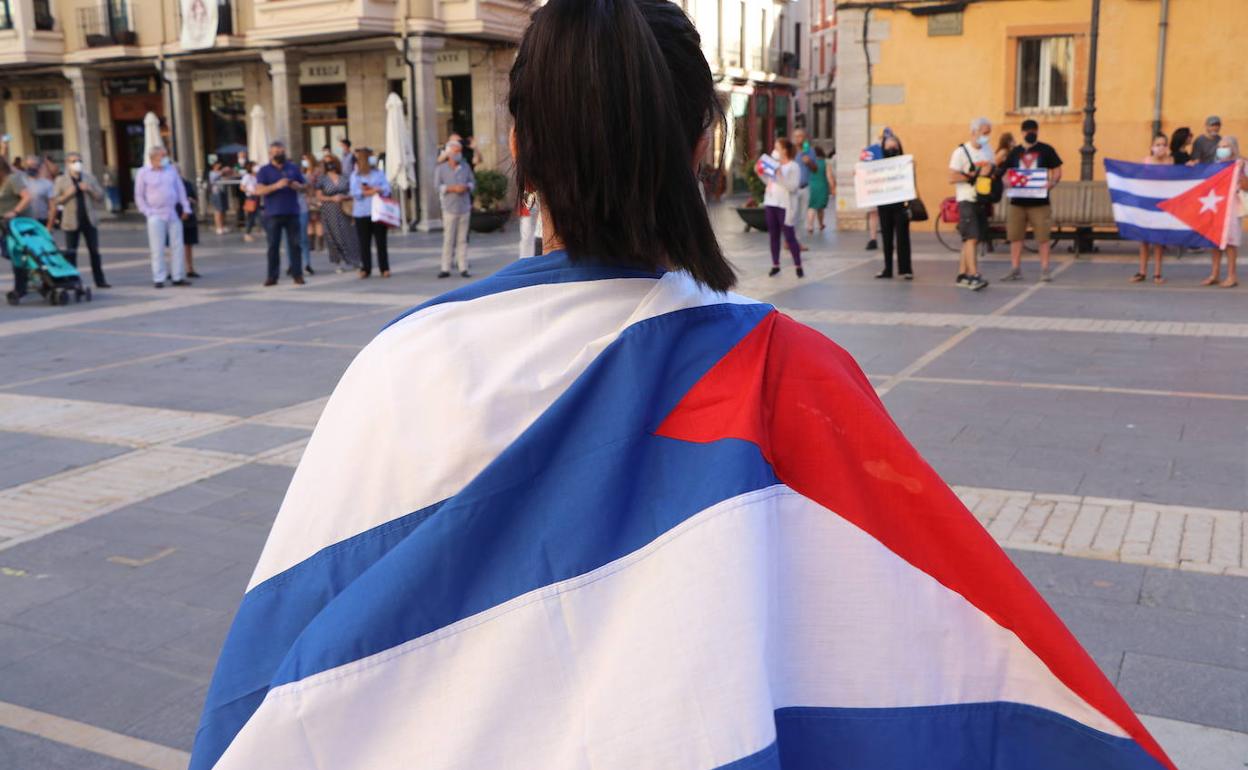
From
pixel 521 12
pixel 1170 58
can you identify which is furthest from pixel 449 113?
pixel 521 12

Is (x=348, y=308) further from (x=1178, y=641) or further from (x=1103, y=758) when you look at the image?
(x=1103, y=758)

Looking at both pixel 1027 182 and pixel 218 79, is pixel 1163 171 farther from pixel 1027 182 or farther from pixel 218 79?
pixel 218 79

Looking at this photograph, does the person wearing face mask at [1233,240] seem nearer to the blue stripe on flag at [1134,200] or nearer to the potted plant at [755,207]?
the blue stripe on flag at [1134,200]

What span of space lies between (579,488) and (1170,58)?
19.6 metres

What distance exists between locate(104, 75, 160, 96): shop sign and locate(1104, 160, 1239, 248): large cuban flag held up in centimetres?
2709

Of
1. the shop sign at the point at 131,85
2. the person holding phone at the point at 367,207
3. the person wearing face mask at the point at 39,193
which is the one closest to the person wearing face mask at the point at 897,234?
the person holding phone at the point at 367,207

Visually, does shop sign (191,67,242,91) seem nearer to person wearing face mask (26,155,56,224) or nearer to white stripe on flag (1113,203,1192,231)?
person wearing face mask (26,155,56,224)

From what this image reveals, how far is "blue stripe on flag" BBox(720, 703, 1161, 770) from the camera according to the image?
4.50 ft

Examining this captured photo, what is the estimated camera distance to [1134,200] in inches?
534

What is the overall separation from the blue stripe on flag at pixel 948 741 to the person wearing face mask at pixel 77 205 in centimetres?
1455

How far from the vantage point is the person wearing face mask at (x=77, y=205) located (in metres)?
14.4

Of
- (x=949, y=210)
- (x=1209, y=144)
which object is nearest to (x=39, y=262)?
(x=949, y=210)

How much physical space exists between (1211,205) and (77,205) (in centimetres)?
1287

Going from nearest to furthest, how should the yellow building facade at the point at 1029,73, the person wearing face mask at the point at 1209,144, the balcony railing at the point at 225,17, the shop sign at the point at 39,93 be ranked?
the person wearing face mask at the point at 1209,144
the yellow building facade at the point at 1029,73
the balcony railing at the point at 225,17
the shop sign at the point at 39,93
